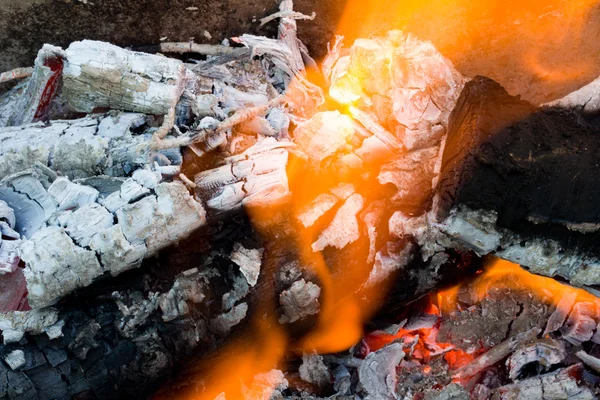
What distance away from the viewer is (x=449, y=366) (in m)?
2.72

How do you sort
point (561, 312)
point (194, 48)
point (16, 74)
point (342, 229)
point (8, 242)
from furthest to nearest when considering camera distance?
point (194, 48)
point (16, 74)
point (561, 312)
point (342, 229)
point (8, 242)

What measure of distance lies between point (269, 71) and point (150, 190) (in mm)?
1184

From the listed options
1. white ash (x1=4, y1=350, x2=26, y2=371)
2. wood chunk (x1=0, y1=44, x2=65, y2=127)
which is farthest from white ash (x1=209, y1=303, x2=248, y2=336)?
wood chunk (x1=0, y1=44, x2=65, y2=127)

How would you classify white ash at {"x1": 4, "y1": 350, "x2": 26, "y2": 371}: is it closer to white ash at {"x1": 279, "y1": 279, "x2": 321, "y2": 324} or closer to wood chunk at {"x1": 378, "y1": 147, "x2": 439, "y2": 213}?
white ash at {"x1": 279, "y1": 279, "x2": 321, "y2": 324}

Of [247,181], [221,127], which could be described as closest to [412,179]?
[247,181]

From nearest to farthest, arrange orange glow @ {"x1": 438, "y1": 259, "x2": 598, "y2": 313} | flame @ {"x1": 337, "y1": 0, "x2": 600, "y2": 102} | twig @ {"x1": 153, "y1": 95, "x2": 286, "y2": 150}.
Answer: twig @ {"x1": 153, "y1": 95, "x2": 286, "y2": 150}
orange glow @ {"x1": 438, "y1": 259, "x2": 598, "y2": 313}
flame @ {"x1": 337, "y1": 0, "x2": 600, "y2": 102}

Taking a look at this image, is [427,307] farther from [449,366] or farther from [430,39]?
[430,39]

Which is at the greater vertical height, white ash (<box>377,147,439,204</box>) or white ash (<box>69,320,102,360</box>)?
white ash (<box>377,147,439,204</box>)

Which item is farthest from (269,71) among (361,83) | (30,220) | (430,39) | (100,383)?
(100,383)

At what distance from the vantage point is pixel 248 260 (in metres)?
2.34

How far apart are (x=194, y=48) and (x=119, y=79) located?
28.1 inches

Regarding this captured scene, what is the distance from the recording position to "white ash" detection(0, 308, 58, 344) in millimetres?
2098

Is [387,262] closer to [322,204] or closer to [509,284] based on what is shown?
[322,204]

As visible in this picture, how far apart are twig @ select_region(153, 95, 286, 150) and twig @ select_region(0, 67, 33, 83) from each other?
3.74ft
